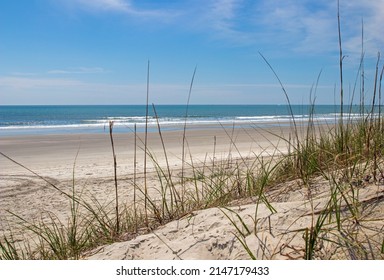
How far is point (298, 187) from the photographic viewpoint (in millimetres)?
2379

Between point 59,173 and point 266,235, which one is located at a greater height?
point 266,235

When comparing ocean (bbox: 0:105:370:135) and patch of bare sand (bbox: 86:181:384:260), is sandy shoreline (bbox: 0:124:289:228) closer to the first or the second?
patch of bare sand (bbox: 86:181:384:260)

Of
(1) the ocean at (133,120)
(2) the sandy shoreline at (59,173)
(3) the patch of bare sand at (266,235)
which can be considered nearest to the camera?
(3) the patch of bare sand at (266,235)

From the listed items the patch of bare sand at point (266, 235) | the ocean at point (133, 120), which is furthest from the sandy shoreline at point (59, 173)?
the ocean at point (133, 120)

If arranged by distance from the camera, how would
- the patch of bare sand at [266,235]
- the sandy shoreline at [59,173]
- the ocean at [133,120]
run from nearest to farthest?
the patch of bare sand at [266,235]
the sandy shoreline at [59,173]
the ocean at [133,120]

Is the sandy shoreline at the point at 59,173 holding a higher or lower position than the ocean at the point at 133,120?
lower

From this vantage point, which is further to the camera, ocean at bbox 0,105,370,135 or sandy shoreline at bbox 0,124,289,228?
ocean at bbox 0,105,370,135

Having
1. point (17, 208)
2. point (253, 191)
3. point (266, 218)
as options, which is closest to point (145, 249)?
point (266, 218)

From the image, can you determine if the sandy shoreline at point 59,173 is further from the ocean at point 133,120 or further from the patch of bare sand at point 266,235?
the ocean at point 133,120

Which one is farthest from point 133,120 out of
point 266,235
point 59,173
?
point 266,235

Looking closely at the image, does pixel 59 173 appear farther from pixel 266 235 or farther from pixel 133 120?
pixel 133 120

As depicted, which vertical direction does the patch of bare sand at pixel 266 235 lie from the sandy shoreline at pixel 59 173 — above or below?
above

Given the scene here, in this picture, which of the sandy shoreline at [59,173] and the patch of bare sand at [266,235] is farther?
the sandy shoreline at [59,173]

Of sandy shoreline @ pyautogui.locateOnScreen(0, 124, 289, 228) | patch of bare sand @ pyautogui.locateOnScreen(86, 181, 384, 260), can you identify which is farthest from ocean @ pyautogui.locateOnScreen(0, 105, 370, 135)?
sandy shoreline @ pyautogui.locateOnScreen(0, 124, 289, 228)
